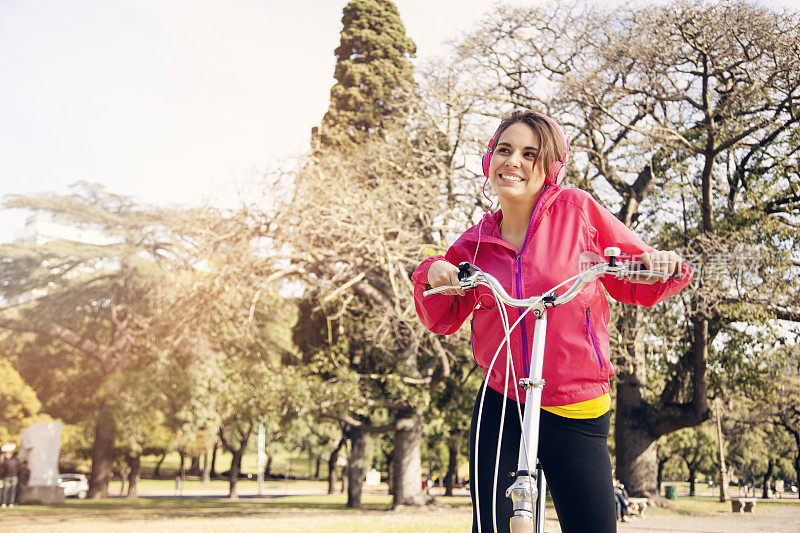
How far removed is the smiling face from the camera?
2.23m

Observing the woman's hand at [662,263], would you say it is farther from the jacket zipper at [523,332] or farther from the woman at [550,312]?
the jacket zipper at [523,332]

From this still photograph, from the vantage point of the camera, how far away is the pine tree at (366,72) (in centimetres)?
1911

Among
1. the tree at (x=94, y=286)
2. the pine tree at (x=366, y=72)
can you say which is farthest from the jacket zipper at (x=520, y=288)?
the tree at (x=94, y=286)

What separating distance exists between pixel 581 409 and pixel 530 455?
0.35 m

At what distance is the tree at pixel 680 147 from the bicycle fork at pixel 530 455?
9732mm

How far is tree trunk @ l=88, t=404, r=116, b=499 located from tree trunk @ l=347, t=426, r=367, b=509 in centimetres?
857

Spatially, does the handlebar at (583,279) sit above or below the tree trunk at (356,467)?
above

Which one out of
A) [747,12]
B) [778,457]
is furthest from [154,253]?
[778,457]

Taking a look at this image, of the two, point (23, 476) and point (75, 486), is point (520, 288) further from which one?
point (75, 486)

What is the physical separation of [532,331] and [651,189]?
47.0 ft

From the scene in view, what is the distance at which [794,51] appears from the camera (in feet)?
35.7

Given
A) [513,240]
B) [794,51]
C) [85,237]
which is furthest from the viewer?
[85,237]

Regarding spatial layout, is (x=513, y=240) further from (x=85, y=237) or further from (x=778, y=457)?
(x=778, y=457)

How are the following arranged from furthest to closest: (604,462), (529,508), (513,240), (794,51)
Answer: (794,51)
(513,240)
(604,462)
(529,508)
